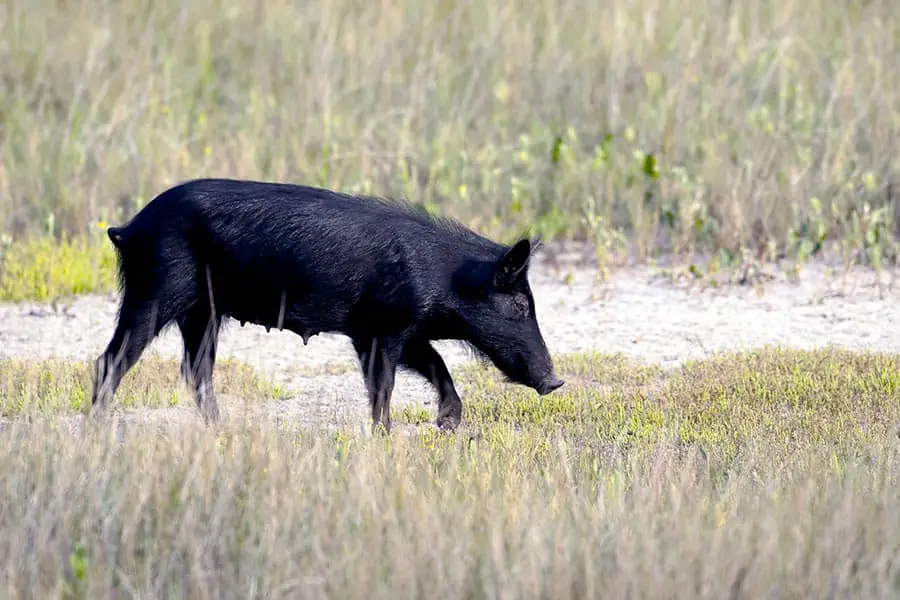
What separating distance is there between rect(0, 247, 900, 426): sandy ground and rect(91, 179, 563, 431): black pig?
76 centimetres

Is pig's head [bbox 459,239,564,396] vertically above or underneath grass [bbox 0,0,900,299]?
above

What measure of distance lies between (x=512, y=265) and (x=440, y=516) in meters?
2.01

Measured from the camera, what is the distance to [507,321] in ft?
21.4

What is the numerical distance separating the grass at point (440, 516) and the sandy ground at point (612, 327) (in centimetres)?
181

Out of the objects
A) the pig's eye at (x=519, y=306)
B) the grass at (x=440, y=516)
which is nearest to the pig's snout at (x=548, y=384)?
the pig's eye at (x=519, y=306)

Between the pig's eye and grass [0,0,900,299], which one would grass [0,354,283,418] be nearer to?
the pig's eye

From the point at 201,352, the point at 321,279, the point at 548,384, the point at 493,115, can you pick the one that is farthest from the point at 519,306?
the point at 493,115

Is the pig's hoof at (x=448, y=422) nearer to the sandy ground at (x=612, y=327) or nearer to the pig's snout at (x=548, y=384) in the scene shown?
the pig's snout at (x=548, y=384)

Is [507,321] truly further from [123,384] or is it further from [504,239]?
[504,239]

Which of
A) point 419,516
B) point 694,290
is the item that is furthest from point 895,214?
point 419,516

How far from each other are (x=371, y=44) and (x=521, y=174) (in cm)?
237

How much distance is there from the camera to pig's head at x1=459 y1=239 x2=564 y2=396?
6438 mm

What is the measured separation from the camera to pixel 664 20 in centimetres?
1327

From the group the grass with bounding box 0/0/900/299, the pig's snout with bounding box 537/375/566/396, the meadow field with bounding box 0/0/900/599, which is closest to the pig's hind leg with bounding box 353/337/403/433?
the meadow field with bounding box 0/0/900/599
